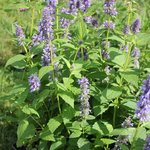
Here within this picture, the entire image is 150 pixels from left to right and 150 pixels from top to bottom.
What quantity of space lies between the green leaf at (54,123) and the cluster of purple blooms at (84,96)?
0.81 feet

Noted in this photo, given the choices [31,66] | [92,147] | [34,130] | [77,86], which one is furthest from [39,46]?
[92,147]

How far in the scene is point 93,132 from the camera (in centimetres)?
343

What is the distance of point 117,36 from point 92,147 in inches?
36.5

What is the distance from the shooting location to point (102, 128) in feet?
11.3

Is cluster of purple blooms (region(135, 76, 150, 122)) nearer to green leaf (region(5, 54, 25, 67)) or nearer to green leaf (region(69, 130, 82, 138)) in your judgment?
green leaf (region(69, 130, 82, 138))

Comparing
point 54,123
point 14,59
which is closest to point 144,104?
point 54,123

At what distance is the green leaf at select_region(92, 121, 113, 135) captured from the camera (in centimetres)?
341

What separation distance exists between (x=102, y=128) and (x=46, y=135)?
0.48 metres

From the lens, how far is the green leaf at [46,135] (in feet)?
11.7

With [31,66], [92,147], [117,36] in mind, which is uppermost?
[117,36]

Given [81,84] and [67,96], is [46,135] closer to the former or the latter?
[67,96]

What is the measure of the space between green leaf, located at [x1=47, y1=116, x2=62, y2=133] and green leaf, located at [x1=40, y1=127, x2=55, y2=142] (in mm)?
109

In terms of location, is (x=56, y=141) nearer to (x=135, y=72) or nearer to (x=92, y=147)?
(x=92, y=147)

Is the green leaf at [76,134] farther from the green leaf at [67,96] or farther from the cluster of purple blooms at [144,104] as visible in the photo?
the cluster of purple blooms at [144,104]
